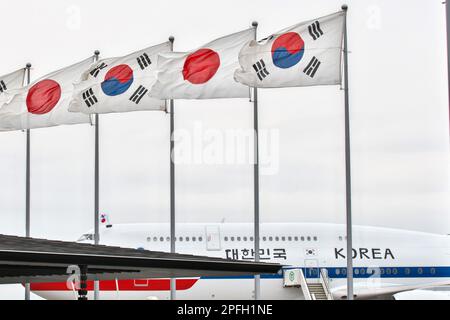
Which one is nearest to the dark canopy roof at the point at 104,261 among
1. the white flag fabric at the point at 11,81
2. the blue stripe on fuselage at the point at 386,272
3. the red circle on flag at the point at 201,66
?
the red circle on flag at the point at 201,66

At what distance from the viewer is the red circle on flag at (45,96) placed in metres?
30.5

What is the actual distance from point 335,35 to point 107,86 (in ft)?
22.5

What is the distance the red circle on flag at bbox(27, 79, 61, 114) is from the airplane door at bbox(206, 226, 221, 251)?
11364 mm

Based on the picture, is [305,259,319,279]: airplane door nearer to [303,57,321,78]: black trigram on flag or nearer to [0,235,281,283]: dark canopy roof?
[303,57,321,78]: black trigram on flag

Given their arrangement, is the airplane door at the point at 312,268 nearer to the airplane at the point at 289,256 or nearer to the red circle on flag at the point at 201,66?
the airplane at the point at 289,256

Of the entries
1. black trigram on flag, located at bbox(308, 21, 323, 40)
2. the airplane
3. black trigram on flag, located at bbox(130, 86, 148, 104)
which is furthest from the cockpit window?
black trigram on flag, located at bbox(308, 21, 323, 40)

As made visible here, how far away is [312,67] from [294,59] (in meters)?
0.50

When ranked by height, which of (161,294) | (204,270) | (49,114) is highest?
(49,114)

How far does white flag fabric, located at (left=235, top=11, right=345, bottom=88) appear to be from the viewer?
26141 mm

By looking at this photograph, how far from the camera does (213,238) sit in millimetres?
40000

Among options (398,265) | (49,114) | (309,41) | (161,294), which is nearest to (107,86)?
(49,114)

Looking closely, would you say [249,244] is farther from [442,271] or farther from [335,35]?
[335,35]
